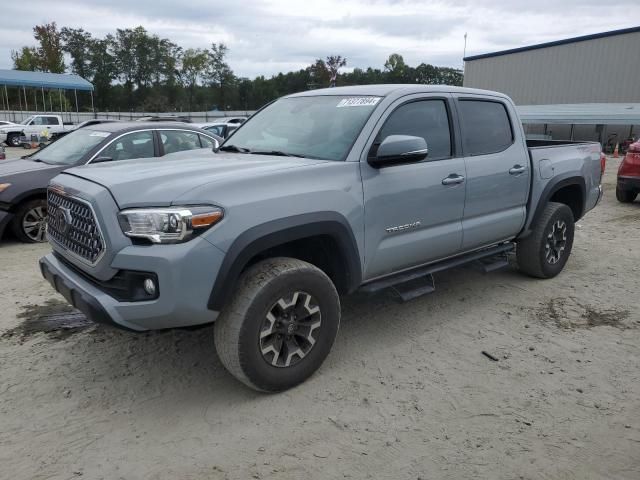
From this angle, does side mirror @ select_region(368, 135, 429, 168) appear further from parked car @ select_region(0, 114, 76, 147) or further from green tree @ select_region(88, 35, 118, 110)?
green tree @ select_region(88, 35, 118, 110)

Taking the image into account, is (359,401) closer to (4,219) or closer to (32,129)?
(4,219)

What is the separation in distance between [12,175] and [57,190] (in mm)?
3843

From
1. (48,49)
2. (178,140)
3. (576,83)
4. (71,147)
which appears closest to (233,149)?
(178,140)

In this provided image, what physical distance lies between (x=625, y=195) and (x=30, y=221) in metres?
10.2

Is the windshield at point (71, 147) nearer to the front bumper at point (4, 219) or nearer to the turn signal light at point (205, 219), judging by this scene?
the front bumper at point (4, 219)

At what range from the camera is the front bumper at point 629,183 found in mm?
9271

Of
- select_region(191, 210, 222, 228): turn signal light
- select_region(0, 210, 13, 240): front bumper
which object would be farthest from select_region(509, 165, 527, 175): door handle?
select_region(0, 210, 13, 240): front bumper

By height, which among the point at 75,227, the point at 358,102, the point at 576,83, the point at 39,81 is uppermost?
the point at 39,81

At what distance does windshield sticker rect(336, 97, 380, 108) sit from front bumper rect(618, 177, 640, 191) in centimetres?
764

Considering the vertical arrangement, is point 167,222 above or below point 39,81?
below

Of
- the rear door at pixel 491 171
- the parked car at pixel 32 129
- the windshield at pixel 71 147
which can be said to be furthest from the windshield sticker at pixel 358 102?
the parked car at pixel 32 129

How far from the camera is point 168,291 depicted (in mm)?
2639

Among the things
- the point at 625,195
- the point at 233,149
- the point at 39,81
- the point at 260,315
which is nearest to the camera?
the point at 260,315

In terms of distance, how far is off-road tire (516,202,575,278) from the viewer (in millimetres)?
5094
